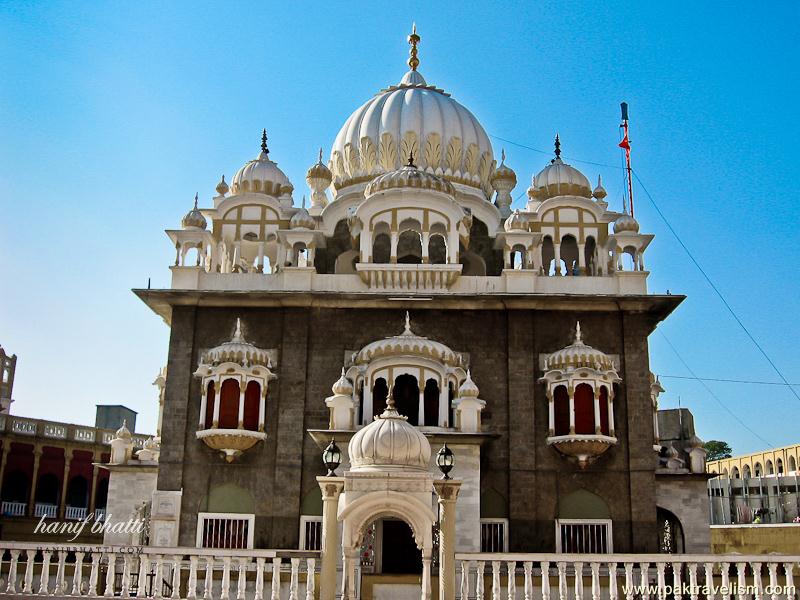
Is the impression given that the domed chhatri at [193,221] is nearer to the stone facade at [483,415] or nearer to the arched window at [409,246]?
the stone facade at [483,415]

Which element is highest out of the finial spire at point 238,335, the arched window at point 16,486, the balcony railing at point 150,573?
the finial spire at point 238,335

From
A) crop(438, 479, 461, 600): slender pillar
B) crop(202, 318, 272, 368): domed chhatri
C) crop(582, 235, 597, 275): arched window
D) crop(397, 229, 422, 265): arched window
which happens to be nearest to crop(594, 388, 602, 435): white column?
crop(582, 235, 597, 275): arched window

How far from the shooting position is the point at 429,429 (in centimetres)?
2241

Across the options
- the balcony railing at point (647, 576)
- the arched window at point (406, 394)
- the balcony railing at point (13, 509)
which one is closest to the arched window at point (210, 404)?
the arched window at point (406, 394)

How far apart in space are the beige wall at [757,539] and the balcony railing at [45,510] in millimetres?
25042

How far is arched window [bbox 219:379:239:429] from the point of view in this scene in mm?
23391

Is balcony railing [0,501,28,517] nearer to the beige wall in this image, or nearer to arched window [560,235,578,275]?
arched window [560,235,578,275]

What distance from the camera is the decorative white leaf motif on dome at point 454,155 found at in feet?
94.7


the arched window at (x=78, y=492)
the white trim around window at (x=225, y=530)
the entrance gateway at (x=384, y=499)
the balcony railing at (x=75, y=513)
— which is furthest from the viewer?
the arched window at (x=78, y=492)

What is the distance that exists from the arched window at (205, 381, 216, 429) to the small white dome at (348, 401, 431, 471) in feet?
29.5

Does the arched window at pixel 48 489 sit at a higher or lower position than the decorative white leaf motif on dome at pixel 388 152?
lower

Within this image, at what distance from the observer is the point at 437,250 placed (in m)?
27.5

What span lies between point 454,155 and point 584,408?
9620mm

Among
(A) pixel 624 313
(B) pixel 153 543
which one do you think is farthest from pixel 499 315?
(B) pixel 153 543
